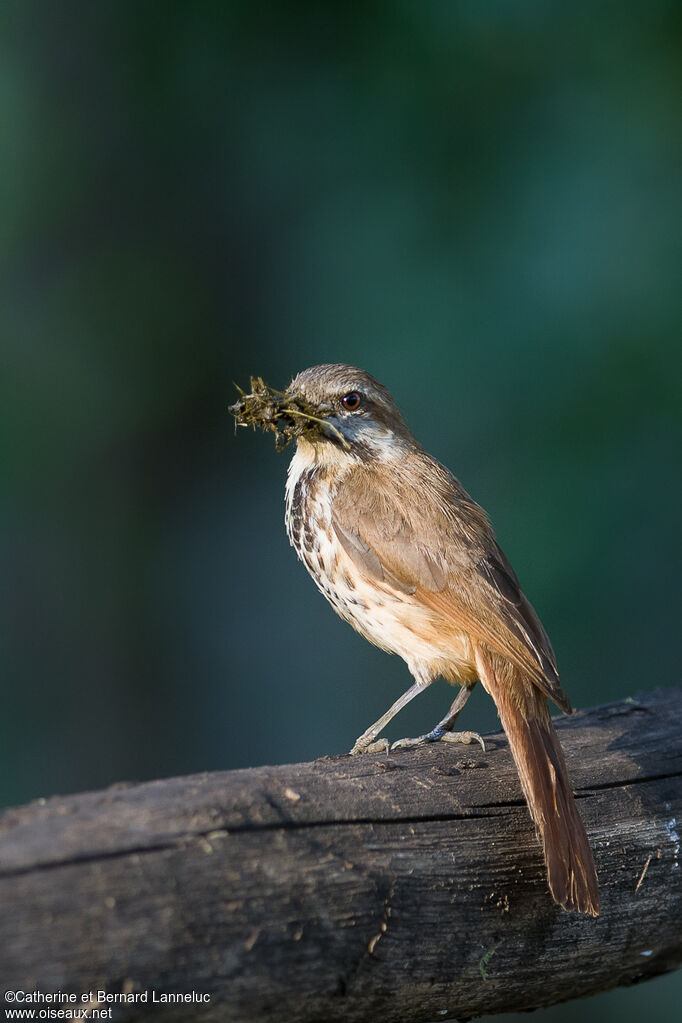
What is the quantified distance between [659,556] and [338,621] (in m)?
1.97

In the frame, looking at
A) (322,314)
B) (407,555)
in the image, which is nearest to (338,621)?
(322,314)

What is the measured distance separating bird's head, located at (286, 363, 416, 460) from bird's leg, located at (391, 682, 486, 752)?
0.88 metres

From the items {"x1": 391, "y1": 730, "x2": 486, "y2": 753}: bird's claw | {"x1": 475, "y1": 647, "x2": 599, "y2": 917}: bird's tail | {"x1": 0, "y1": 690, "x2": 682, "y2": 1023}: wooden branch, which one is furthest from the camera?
{"x1": 391, "y1": 730, "x2": 486, "y2": 753}: bird's claw

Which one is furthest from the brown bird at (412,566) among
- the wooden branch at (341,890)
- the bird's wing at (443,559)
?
the wooden branch at (341,890)

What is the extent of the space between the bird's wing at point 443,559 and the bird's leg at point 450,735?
0.28 m

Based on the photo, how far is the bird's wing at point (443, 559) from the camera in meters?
3.24

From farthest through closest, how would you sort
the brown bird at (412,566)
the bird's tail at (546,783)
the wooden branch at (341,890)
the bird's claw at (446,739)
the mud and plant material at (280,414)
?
1. the mud and plant material at (280,414)
2. the bird's claw at (446,739)
3. the brown bird at (412,566)
4. the bird's tail at (546,783)
5. the wooden branch at (341,890)

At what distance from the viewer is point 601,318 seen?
6375mm

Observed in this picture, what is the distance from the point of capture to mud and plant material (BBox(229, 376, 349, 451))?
11.9ft

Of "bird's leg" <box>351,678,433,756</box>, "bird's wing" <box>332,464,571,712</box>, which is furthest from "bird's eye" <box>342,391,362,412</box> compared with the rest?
"bird's leg" <box>351,678,433,756</box>

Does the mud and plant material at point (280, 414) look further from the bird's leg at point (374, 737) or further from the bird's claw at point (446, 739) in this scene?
the bird's claw at point (446, 739)

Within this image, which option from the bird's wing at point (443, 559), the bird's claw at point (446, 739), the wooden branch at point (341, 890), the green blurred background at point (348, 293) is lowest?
the wooden branch at point (341, 890)

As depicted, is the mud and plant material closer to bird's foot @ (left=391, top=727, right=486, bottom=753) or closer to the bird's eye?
the bird's eye

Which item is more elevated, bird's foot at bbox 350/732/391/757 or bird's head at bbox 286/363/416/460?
bird's head at bbox 286/363/416/460
